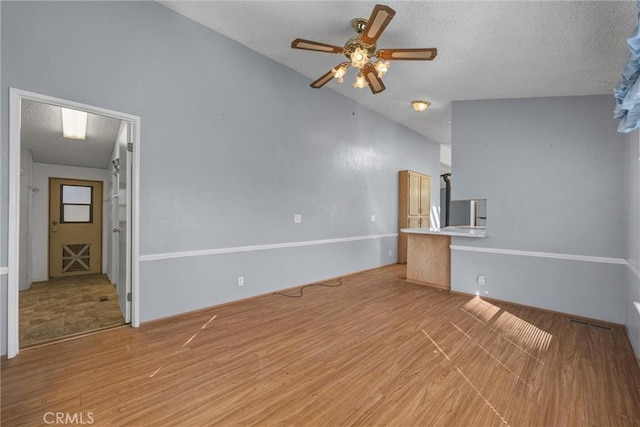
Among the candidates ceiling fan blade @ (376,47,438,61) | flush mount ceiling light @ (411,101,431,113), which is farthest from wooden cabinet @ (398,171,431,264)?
ceiling fan blade @ (376,47,438,61)

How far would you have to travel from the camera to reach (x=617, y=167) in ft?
11.1

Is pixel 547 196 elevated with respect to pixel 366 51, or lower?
lower

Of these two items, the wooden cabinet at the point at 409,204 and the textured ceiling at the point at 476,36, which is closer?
the textured ceiling at the point at 476,36

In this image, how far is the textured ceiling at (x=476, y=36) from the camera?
2.61 metres

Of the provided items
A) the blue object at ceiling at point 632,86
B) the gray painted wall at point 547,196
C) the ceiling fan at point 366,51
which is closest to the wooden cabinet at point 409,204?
the gray painted wall at point 547,196

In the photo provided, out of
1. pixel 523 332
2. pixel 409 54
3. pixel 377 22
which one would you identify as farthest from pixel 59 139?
pixel 523 332

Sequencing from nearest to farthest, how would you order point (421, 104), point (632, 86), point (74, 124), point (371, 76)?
1. point (632, 86)
2. point (371, 76)
3. point (74, 124)
4. point (421, 104)

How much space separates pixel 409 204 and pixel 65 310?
6359 mm

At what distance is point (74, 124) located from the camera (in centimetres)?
387

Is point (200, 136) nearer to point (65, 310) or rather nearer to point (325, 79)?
point (325, 79)

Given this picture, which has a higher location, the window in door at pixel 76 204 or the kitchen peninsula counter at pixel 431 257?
the window in door at pixel 76 204

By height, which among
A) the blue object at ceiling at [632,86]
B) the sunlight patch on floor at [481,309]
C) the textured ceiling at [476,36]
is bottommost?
the sunlight patch on floor at [481,309]

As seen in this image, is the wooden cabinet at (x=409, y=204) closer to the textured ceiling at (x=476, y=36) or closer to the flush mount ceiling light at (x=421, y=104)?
the flush mount ceiling light at (x=421, y=104)

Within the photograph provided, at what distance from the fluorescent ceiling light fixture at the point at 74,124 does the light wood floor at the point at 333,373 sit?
2709mm
